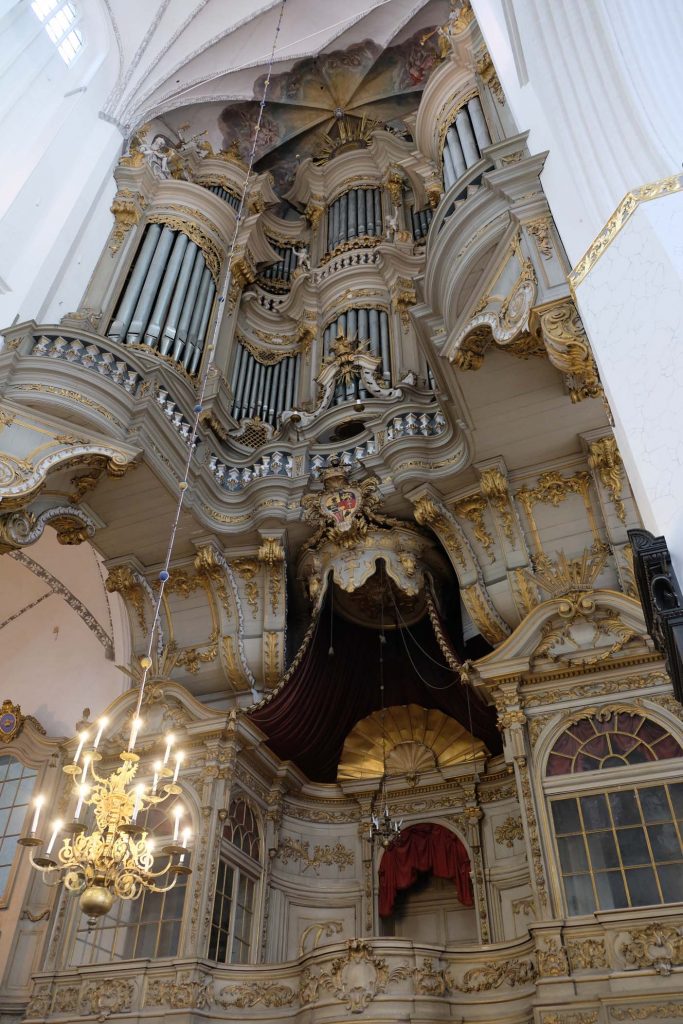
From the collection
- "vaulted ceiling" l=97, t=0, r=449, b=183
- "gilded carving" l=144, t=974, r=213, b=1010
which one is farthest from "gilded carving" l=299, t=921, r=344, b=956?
"vaulted ceiling" l=97, t=0, r=449, b=183

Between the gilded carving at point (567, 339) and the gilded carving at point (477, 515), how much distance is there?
10.3 ft

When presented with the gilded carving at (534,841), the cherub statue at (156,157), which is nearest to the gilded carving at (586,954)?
the gilded carving at (534,841)

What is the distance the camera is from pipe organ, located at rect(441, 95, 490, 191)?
33.3ft

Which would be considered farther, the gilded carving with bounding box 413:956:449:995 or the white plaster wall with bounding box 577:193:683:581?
the gilded carving with bounding box 413:956:449:995

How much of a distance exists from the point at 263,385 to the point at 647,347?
31.3ft

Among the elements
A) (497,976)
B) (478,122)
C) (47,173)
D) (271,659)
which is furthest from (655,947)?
(47,173)

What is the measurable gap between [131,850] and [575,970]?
3.60m

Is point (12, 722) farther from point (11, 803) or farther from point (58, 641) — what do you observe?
point (58, 641)

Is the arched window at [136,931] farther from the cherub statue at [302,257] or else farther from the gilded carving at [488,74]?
the cherub statue at [302,257]

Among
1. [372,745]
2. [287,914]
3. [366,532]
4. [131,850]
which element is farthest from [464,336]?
[287,914]

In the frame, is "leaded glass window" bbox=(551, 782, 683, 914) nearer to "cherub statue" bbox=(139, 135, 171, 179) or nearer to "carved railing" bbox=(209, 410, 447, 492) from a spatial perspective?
"carved railing" bbox=(209, 410, 447, 492)

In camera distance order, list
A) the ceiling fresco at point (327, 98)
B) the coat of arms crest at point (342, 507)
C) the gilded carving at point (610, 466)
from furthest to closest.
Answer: the ceiling fresco at point (327, 98) → the coat of arms crest at point (342, 507) → the gilded carving at point (610, 466)

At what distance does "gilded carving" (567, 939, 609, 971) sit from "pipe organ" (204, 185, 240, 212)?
40.7 ft

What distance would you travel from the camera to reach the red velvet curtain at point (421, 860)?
9.17 m
